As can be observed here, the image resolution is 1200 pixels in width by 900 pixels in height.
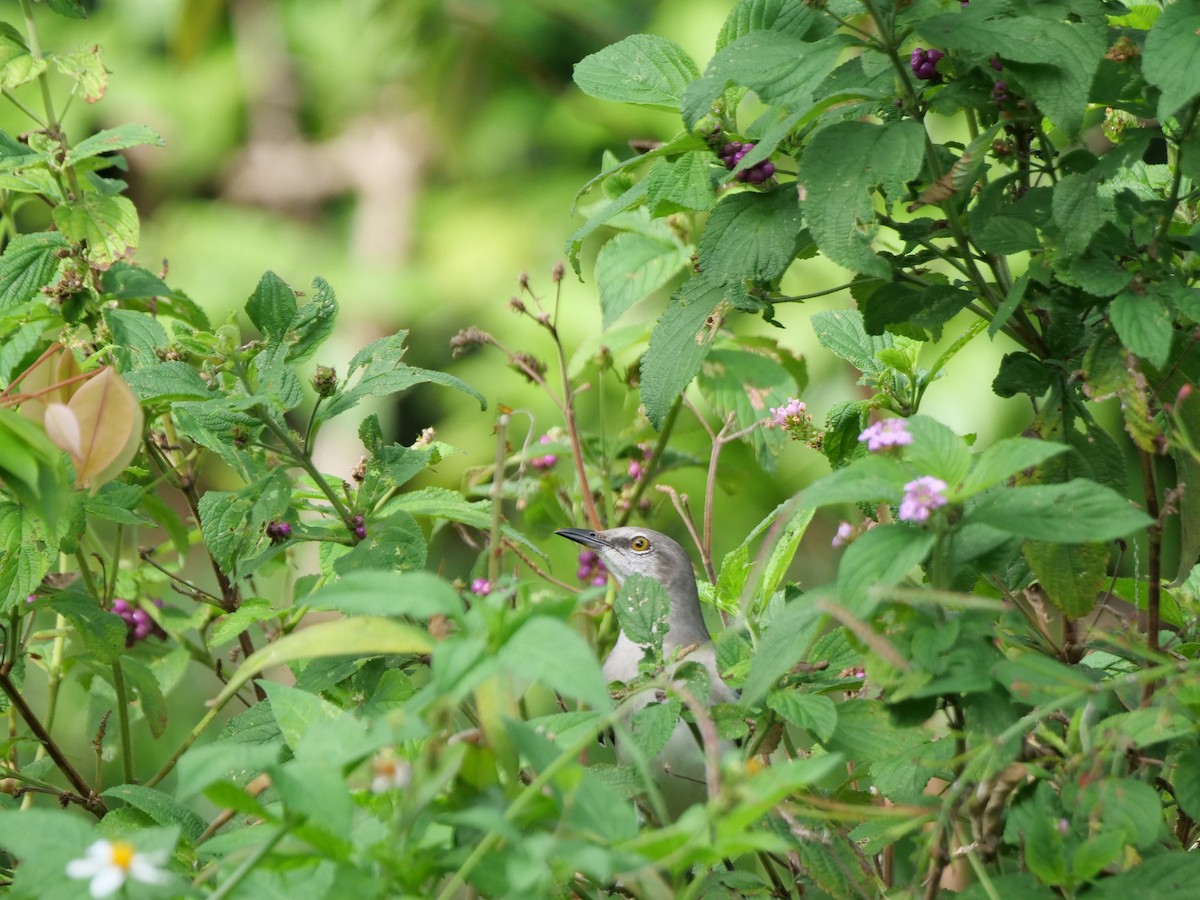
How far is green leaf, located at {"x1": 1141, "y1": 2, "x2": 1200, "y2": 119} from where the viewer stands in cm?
126

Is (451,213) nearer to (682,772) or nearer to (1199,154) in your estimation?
(682,772)

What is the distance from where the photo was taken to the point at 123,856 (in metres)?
0.90

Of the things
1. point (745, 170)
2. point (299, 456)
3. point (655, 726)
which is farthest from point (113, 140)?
point (655, 726)

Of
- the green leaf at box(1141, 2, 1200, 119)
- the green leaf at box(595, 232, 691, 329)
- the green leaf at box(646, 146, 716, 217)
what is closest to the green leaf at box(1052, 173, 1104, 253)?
the green leaf at box(1141, 2, 1200, 119)

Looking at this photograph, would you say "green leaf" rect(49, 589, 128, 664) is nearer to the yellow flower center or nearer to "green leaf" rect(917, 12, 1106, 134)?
the yellow flower center

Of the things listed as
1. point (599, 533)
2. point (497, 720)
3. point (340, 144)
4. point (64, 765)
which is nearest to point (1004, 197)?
point (497, 720)

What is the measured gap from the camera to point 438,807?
103 centimetres

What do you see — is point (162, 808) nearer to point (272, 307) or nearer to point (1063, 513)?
point (272, 307)

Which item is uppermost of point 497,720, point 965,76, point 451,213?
point 965,76

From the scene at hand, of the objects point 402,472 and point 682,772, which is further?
point 682,772

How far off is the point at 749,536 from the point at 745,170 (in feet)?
1.41

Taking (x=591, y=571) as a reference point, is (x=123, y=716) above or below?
above

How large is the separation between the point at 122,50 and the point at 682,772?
5.34 m

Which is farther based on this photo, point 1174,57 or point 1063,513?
point 1174,57
